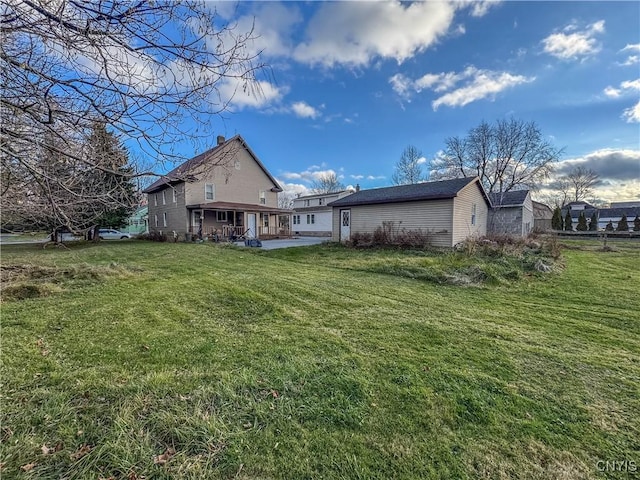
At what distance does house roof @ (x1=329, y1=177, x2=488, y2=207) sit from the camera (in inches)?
560

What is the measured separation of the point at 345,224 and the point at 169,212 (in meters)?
15.2

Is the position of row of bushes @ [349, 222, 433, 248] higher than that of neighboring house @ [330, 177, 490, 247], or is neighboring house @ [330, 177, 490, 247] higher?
neighboring house @ [330, 177, 490, 247]

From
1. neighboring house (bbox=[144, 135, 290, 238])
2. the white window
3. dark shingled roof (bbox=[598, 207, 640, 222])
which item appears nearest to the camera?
neighboring house (bbox=[144, 135, 290, 238])

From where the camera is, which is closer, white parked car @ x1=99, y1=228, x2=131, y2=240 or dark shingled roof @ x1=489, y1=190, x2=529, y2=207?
dark shingled roof @ x1=489, y1=190, x2=529, y2=207

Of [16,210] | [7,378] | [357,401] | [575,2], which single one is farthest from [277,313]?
[575,2]

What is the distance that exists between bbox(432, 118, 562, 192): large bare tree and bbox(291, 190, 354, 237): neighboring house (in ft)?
43.4

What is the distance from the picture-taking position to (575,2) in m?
6.93

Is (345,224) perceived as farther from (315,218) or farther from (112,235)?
(112,235)

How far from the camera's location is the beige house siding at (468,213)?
562 inches

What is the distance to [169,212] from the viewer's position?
23719mm

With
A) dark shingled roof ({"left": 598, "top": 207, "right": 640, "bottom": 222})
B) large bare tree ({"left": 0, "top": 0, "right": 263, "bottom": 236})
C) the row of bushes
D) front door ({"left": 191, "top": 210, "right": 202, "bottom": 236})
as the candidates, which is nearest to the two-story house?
front door ({"left": 191, "top": 210, "right": 202, "bottom": 236})

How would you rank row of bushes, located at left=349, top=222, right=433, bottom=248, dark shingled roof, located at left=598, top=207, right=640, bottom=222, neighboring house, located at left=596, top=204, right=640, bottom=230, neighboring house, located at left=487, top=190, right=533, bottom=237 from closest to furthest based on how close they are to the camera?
row of bushes, located at left=349, top=222, right=433, bottom=248, neighboring house, located at left=487, top=190, right=533, bottom=237, dark shingled roof, located at left=598, top=207, right=640, bottom=222, neighboring house, located at left=596, top=204, right=640, bottom=230

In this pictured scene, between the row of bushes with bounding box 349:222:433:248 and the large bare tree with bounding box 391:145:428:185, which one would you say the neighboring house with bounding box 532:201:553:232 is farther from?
the row of bushes with bounding box 349:222:433:248

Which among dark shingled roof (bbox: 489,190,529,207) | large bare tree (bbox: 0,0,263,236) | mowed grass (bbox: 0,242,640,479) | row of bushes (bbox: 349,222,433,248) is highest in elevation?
dark shingled roof (bbox: 489,190,529,207)
